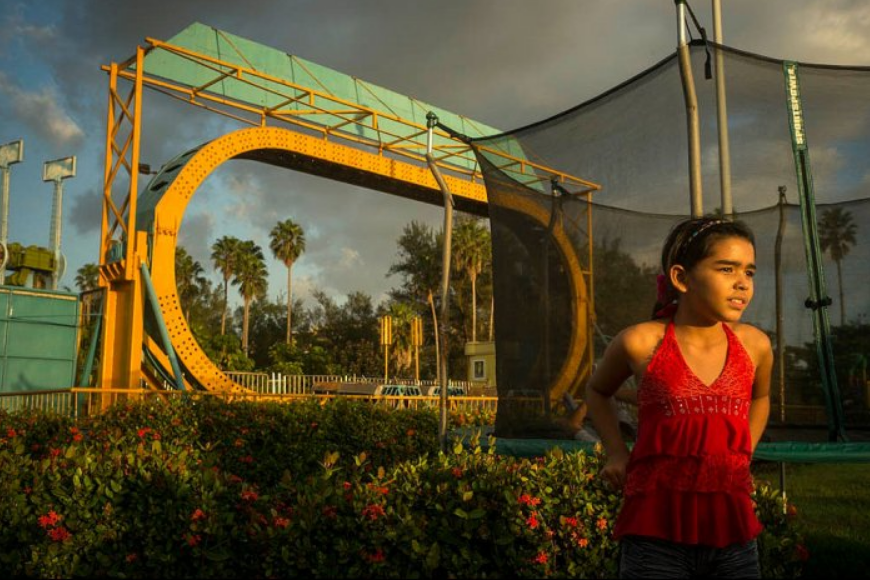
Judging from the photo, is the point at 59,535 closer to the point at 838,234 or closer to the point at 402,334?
the point at 838,234

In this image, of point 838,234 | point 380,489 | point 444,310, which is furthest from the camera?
point 444,310

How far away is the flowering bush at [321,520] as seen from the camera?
12.0 feet

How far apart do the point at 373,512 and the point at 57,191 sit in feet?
74.5

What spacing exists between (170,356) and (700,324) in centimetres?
1290

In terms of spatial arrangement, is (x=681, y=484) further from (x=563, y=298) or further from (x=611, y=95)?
(x=611, y=95)

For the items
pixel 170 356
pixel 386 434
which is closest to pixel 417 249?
pixel 170 356

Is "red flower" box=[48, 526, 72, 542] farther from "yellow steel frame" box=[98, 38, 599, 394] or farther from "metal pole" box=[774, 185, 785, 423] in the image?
"yellow steel frame" box=[98, 38, 599, 394]

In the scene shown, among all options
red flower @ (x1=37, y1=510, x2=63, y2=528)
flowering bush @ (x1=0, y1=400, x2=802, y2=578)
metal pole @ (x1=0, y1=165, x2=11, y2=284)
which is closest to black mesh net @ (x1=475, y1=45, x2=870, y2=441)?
flowering bush @ (x1=0, y1=400, x2=802, y2=578)

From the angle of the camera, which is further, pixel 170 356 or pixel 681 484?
pixel 170 356

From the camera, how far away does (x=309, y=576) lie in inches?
144

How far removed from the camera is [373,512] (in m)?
3.67

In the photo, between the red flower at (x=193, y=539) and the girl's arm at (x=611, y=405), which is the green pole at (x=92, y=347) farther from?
the girl's arm at (x=611, y=405)

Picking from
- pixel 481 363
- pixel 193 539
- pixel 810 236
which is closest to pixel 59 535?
pixel 193 539

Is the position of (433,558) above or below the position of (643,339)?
below
